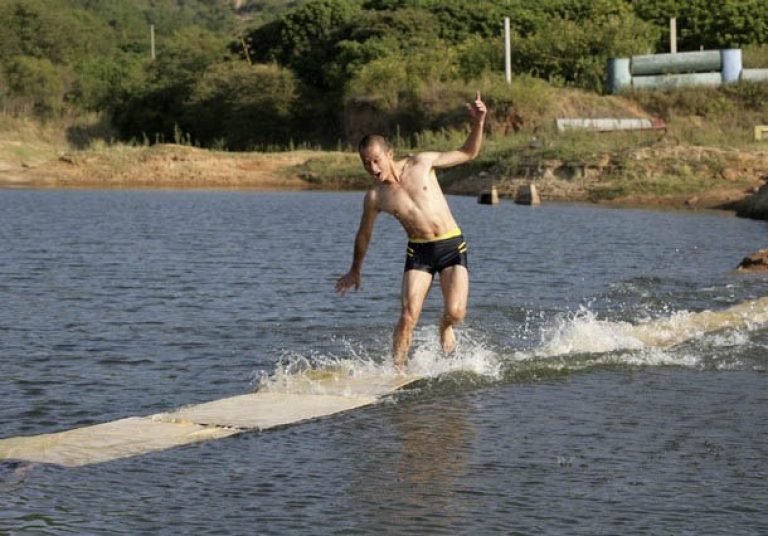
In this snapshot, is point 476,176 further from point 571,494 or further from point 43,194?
point 571,494

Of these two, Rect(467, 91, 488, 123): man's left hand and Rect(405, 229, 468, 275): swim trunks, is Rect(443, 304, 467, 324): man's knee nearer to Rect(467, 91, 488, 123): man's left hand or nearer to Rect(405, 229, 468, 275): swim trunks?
Rect(405, 229, 468, 275): swim trunks

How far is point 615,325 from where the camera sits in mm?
13781

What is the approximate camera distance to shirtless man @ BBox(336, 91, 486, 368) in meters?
10.8

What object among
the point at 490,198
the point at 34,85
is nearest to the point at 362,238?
the point at 490,198

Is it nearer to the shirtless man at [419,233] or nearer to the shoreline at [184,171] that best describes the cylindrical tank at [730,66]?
the shoreline at [184,171]

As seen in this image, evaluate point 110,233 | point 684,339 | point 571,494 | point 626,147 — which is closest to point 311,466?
point 571,494

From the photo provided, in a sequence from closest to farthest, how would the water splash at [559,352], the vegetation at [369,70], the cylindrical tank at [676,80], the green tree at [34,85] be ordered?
the water splash at [559,352] → the cylindrical tank at [676,80] → the vegetation at [369,70] → the green tree at [34,85]

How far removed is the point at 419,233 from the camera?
35.9 feet

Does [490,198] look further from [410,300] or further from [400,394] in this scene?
[400,394]

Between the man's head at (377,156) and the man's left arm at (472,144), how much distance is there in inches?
18.3

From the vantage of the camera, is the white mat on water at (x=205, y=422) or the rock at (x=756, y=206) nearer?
the white mat on water at (x=205, y=422)

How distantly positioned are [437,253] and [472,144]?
2.95 feet

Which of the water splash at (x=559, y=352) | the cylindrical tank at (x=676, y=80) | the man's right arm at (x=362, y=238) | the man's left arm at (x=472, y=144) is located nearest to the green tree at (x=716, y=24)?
the cylindrical tank at (x=676, y=80)

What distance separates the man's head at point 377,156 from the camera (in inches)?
407
